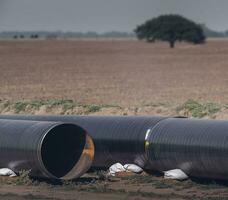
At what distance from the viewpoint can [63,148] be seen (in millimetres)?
18016

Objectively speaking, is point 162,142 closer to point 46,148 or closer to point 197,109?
point 46,148

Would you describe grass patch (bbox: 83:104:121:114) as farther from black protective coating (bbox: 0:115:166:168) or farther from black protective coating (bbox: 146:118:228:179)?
black protective coating (bbox: 146:118:228:179)

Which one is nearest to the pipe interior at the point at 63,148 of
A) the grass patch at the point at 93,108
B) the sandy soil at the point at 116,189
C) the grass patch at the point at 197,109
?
the sandy soil at the point at 116,189

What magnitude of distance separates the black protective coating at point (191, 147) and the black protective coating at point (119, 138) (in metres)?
0.33

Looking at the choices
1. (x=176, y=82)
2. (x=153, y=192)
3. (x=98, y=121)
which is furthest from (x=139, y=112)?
(x=176, y=82)

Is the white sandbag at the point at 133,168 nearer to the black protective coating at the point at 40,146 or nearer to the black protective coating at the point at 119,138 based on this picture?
the black protective coating at the point at 119,138

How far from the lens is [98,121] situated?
18547 millimetres

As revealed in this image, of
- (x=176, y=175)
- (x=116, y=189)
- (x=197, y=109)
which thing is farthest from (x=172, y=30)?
(x=116, y=189)

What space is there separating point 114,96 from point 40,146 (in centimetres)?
1466

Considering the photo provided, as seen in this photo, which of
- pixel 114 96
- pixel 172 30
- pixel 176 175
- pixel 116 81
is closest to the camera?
pixel 176 175

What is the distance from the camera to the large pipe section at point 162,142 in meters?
16.1

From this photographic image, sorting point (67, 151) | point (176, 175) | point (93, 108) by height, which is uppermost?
point (93, 108)

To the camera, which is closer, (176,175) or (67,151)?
(176,175)

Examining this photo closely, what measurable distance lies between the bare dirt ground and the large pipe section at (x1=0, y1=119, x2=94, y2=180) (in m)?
0.32
